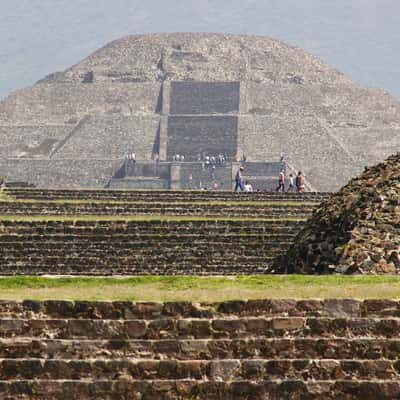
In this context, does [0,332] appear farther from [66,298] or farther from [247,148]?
[247,148]

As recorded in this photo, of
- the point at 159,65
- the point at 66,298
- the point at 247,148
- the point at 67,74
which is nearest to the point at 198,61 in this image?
the point at 159,65

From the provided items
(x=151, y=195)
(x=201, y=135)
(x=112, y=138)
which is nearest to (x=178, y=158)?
(x=112, y=138)

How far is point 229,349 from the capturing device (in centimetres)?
873

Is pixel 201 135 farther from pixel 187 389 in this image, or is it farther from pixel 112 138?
pixel 187 389

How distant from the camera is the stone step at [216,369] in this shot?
8.62m

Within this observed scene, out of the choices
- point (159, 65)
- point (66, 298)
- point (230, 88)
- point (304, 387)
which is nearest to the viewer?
point (304, 387)

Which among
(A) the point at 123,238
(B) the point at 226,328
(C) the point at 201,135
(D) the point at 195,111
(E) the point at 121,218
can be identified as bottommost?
(A) the point at 123,238

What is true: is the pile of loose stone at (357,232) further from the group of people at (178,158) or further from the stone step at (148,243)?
the group of people at (178,158)

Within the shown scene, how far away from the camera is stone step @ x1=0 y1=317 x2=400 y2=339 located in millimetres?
8758

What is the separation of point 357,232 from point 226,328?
15.1ft

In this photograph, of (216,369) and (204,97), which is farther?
(204,97)

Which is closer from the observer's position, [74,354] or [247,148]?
[74,354]

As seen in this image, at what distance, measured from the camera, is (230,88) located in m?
84.4

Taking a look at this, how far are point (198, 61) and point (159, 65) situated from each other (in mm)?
3063
